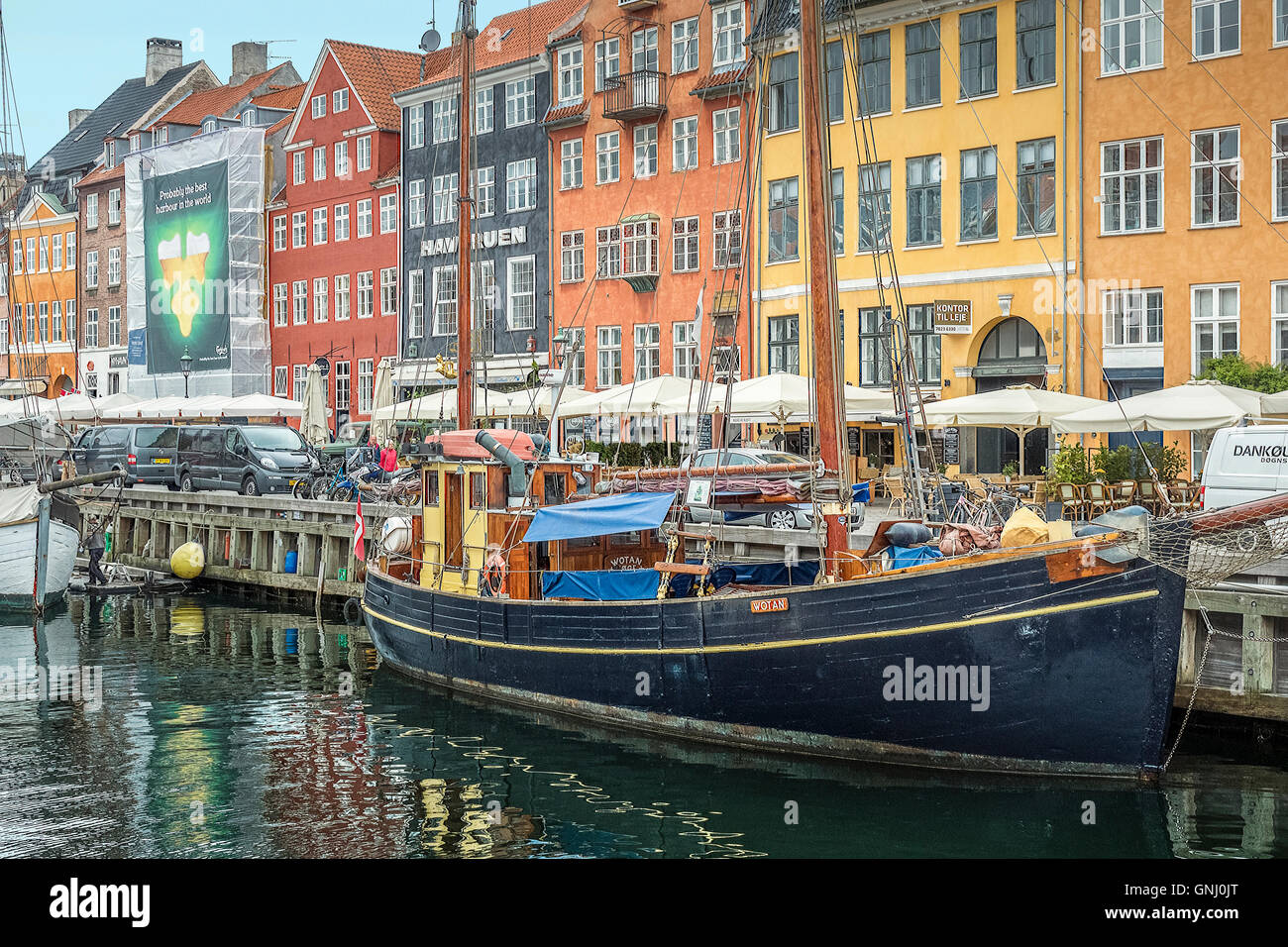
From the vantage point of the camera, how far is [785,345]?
40750mm

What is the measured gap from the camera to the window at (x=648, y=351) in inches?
1762

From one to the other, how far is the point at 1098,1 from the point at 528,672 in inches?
921

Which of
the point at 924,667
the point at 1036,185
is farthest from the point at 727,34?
the point at 924,667

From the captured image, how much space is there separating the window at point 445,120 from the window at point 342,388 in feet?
33.8

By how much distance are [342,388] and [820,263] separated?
44800mm

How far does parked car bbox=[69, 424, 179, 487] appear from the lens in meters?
40.0

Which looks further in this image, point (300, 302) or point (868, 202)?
point (300, 302)

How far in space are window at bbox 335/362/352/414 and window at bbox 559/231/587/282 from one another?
542 inches

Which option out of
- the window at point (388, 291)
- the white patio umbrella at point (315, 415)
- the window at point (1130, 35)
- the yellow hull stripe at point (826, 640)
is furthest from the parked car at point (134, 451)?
the window at point (1130, 35)

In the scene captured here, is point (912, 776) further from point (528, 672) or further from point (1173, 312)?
point (1173, 312)

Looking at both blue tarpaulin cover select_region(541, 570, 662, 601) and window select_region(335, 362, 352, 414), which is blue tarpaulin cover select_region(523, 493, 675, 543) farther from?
window select_region(335, 362, 352, 414)

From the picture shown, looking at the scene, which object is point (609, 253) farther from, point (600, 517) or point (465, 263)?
point (600, 517)

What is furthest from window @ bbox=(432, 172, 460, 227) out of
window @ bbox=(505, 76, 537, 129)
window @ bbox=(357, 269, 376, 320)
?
window @ bbox=(357, 269, 376, 320)

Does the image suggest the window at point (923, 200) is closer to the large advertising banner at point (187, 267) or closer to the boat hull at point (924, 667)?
the boat hull at point (924, 667)
